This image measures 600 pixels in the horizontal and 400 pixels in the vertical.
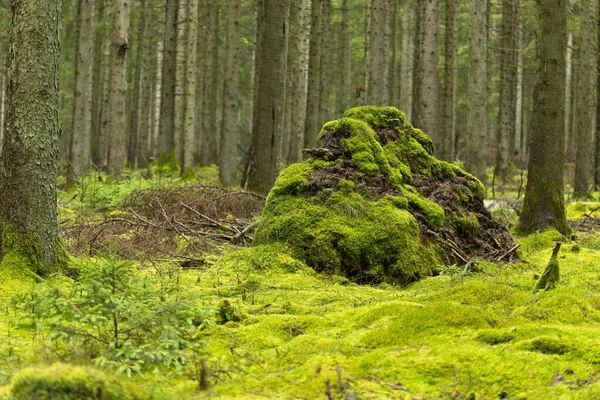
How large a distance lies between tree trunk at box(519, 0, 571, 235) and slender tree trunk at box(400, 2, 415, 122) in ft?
58.1

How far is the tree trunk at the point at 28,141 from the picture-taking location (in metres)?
5.54

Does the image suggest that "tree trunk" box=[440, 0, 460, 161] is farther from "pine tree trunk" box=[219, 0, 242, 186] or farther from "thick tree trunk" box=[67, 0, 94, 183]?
"thick tree trunk" box=[67, 0, 94, 183]

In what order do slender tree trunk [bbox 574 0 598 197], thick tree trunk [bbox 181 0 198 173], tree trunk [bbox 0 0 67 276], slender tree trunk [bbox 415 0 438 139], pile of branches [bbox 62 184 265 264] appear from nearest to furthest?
tree trunk [bbox 0 0 67 276] → pile of branches [bbox 62 184 265 264] → slender tree trunk [bbox 415 0 438 139] → thick tree trunk [bbox 181 0 198 173] → slender tree trunk [bbox 574 0 598 197]

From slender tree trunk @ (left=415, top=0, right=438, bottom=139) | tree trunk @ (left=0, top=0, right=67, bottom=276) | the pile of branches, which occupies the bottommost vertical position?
the pile of branches

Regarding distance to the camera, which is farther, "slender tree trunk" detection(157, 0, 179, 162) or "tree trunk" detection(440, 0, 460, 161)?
"tree trunk" detection(440, 0, 460, 161)

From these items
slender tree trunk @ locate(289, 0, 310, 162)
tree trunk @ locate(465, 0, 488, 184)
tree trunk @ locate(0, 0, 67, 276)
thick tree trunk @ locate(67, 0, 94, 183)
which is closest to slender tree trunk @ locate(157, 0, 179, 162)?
thick tree trunk @ locate(67, 0, 94, 183)

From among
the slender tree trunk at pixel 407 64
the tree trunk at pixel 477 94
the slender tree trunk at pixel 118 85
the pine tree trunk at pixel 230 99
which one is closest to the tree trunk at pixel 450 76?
the tree trunk at pixel 477 94

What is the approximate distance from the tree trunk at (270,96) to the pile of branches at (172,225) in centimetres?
93

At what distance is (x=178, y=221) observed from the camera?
9305 millimetres

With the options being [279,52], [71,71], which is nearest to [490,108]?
[71,71]

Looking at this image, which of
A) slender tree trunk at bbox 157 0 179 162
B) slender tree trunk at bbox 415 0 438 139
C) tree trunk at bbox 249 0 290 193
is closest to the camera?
tree trunk at bbox 249 0 290 193

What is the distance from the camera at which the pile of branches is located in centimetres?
796

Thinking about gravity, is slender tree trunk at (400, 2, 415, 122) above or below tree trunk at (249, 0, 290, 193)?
above

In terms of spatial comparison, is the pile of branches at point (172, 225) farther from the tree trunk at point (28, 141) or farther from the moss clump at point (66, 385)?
the moss clump at point (66, 385)
